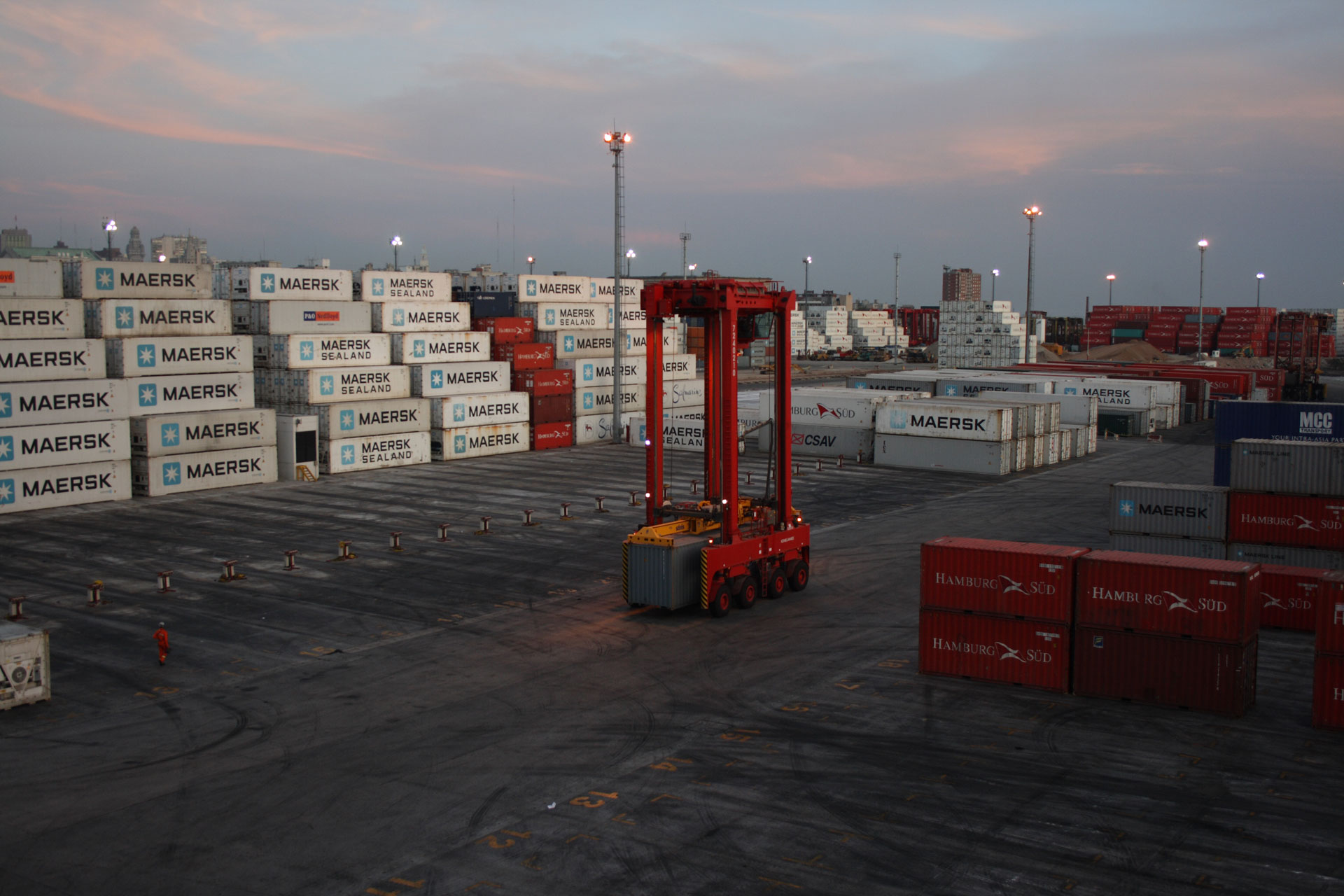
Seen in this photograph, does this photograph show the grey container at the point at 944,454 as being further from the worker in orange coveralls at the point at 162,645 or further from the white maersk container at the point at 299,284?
the worker in orange coveralls at the point at 162,645

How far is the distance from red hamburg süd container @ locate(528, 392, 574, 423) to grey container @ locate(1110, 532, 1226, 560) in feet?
125

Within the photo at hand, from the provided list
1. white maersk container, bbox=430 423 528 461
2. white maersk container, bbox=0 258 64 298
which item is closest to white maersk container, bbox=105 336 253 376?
white maersk container, bbox=0 258 64 298

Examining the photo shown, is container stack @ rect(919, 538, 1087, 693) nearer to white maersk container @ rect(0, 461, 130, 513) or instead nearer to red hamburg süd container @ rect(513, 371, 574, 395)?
white maersk container @ rect(0, 461, 130, 513)

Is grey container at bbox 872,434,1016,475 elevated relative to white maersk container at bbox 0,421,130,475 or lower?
lower

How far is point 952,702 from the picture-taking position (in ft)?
69.6

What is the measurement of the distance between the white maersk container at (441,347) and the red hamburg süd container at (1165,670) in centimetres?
4363

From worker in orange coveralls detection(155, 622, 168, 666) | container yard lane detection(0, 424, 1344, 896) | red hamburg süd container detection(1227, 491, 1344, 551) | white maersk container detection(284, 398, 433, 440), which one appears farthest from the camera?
white maersk container detection(284, 398, 433, 440)

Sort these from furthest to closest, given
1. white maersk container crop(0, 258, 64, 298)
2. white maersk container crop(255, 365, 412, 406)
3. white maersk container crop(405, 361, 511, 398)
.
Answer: white maersk container crop(405, 361, 511, 398), white maersk container crop(255, 365, 412, 406), white maersk container crop(0, 258, 64, 298)

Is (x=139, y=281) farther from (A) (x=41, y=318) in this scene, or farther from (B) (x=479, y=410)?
(B) (x=479, y=410)

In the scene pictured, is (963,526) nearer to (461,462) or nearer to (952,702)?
(952,702)

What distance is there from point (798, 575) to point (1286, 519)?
13018mm

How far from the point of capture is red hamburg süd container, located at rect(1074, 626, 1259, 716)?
66.8 ft

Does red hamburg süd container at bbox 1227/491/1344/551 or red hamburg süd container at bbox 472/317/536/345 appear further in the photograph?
red hamburg süd container at bbox 472/317/536/345

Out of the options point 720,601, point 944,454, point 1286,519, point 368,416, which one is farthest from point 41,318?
point 1286,519
